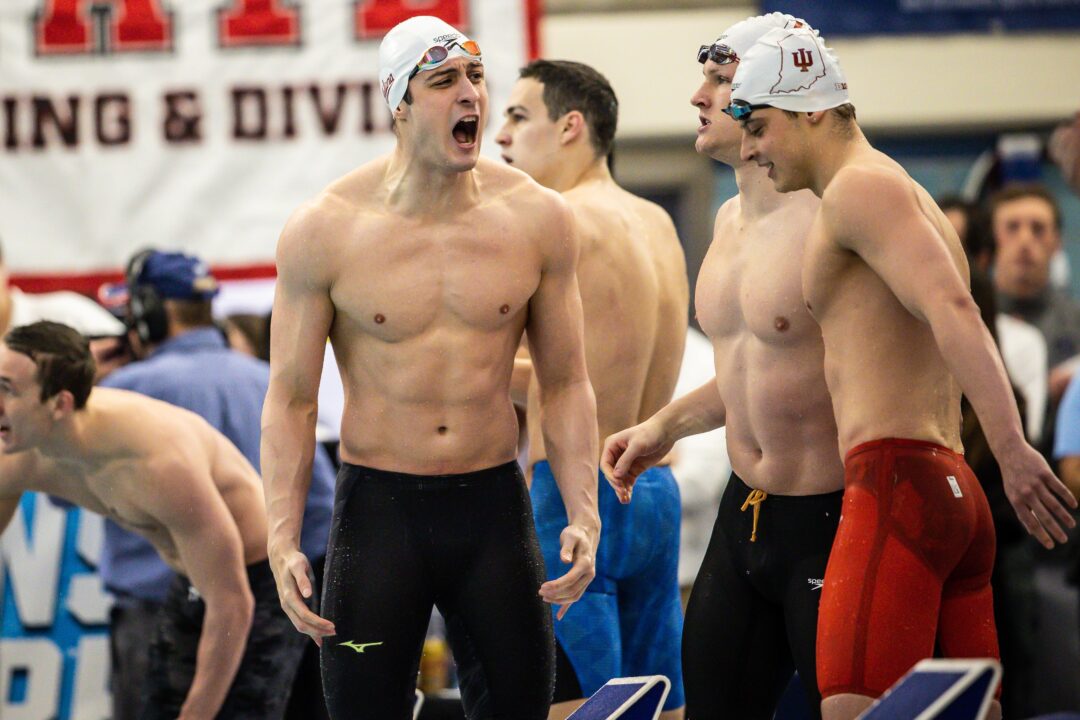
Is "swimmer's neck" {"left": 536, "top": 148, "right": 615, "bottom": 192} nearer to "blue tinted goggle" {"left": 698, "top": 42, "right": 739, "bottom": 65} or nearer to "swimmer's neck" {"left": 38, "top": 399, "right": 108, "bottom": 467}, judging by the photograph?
"blue tinted goggle" {"left": 698, "top": 42, "right": 739, "bottom": 65}

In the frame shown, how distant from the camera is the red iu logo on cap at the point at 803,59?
136 inches

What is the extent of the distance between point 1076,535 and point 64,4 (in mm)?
5397

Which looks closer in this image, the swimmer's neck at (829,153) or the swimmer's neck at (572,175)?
the swimmer's neck at (829,153)

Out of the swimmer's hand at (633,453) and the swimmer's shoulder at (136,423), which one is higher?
the swimmer's hand at (633,453)

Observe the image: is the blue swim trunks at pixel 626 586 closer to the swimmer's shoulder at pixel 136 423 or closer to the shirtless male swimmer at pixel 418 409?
the shirtless male swimmer at pixel 418 409

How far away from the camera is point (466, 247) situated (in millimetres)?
3691

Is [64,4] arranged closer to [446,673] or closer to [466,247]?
[446,673]

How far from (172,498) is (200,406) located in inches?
44.7

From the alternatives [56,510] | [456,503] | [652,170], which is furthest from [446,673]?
[456,503]

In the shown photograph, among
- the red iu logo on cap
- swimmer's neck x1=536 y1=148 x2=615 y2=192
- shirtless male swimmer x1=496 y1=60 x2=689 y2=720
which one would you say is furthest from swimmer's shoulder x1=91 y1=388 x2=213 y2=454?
the red iu logo on cap

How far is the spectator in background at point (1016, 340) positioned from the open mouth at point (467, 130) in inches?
144

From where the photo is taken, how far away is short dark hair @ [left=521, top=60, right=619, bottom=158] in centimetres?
483

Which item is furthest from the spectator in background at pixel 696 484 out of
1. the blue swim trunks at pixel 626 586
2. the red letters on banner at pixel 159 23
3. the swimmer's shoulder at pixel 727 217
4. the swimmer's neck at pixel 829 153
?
the swimmer's neck at pixel 829 153

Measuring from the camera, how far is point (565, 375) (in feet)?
12.7
